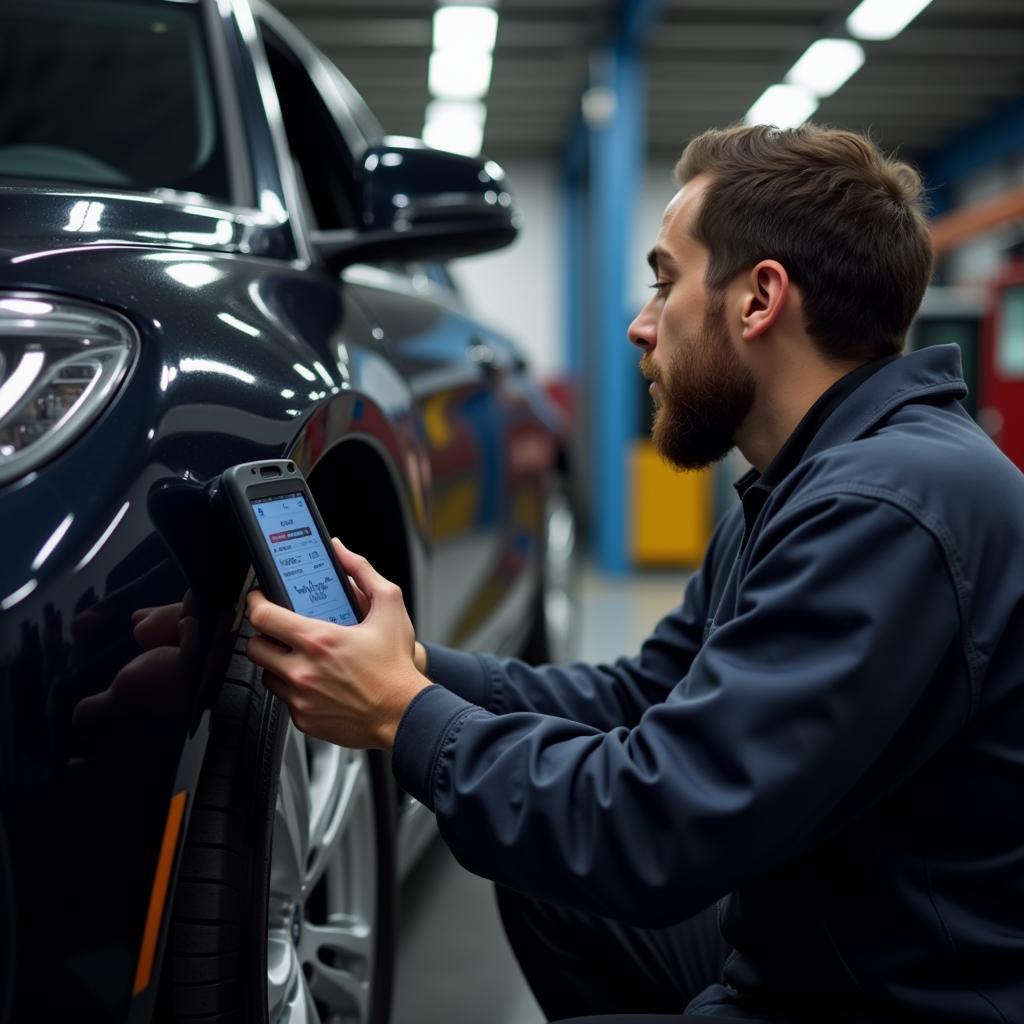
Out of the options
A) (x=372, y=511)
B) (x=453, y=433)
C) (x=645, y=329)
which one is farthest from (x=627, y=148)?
(x=645, y=329)

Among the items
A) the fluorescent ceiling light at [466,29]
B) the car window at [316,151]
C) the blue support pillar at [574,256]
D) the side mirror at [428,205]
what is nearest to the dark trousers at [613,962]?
the side mirror at [428,205]

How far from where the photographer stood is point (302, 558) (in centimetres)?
106

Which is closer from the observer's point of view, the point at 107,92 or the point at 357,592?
the point at 357,592

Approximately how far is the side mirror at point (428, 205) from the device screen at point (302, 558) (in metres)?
0.67

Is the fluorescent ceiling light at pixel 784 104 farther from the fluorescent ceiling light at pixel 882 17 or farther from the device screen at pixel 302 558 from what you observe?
the device screen at pixel 302 558

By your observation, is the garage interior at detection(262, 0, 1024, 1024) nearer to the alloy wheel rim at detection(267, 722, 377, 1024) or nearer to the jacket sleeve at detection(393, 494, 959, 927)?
the alloy wheel rim at detection(267, 722, 377, 1024)

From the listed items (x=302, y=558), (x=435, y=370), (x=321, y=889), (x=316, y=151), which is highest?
(x=316, y=151)

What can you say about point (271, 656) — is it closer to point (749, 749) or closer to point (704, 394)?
point (749, 749)

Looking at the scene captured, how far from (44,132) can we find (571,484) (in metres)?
2.01

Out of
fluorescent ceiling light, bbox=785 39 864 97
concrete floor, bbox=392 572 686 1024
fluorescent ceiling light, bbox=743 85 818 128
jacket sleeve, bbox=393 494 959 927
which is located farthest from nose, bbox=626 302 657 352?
fluorescent ceiling light, bbox=743 85 818 128

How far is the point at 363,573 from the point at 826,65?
11.1 metres

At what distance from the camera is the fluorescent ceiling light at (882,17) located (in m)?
9.38

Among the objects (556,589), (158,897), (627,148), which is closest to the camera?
(158,897)

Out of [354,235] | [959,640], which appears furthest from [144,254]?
[959,640]
